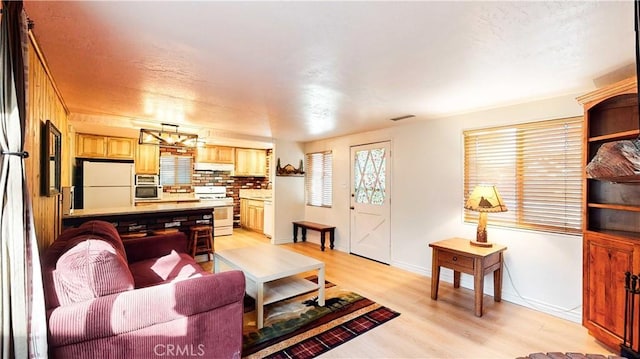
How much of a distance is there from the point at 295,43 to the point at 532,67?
5.71ft

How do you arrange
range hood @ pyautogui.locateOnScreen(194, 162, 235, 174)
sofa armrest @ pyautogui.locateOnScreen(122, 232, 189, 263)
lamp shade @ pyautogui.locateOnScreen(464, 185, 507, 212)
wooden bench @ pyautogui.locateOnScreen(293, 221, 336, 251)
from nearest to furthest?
1. lamp shade @ pyautogui.locateOnScreen(464, 185, 507, 212)
2. sofa armrest @ pyautogui.locateOnScreen(122, 232, 189, 263)
3. wooden bench @ pyautogui.locateOnScreen(293, 221, 336, 251)
4. range hood @ pyautogui.locateOnScreen(194, 162, 235, 174)

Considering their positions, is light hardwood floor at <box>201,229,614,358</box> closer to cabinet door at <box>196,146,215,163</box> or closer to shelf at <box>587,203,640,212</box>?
shelf at <box>587,203,640,212</box>

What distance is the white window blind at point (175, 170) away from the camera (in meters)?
6.47

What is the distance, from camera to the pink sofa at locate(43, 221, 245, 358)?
1.41 meters

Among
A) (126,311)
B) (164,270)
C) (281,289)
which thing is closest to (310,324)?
(281,289)

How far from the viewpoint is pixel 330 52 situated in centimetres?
188

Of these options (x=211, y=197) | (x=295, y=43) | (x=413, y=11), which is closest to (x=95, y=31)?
(x=295, y=43)

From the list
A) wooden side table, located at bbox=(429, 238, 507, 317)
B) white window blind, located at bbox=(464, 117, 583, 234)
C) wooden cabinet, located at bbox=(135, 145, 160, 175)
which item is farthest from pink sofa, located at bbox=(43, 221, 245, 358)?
wooden cabinet, located at bbox=(135, 145, 160, 175)

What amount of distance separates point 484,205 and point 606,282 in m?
1.04

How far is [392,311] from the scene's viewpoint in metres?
2.88

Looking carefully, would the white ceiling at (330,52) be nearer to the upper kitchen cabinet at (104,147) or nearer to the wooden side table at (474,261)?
the wooden side table at (474,261)

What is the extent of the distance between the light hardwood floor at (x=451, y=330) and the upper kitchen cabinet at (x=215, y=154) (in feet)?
15.1

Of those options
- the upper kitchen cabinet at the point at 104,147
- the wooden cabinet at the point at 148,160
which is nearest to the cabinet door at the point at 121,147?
the upper kitchen cabinet at the point at 104,147

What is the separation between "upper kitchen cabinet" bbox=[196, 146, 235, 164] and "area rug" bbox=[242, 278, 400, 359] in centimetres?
477
